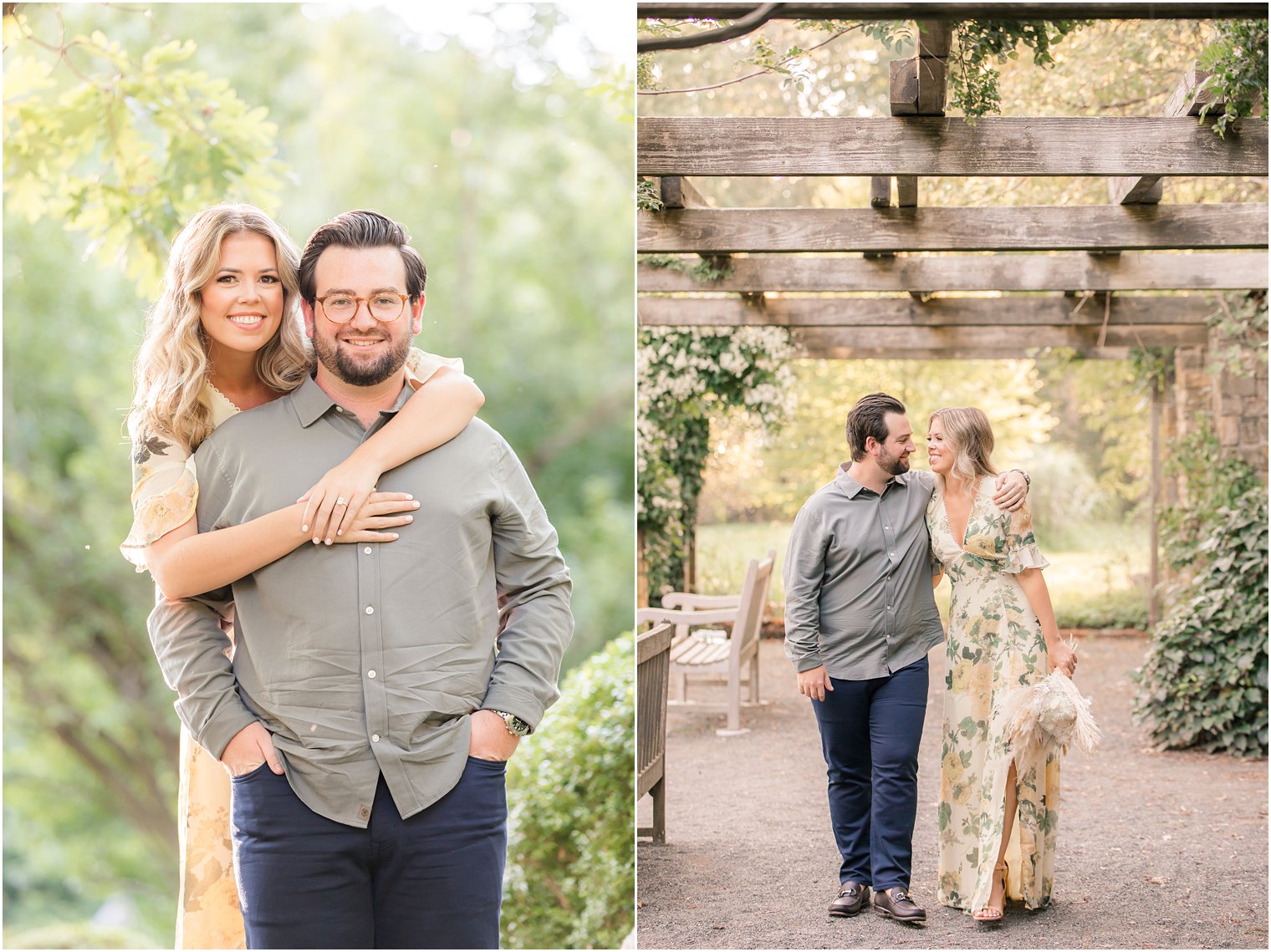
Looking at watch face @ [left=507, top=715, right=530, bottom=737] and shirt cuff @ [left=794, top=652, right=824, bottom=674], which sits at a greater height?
watch face @ [left=507, top=715, right=530, bottom=737]

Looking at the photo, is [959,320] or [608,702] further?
[959,320]

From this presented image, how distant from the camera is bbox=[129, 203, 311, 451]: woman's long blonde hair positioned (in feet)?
6.56

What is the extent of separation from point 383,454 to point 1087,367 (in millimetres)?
5118

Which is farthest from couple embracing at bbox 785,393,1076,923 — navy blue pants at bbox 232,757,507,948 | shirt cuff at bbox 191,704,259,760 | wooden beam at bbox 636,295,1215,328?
shirt cuff at bbox 191,704,259,760

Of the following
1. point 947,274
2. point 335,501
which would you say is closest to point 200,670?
point 335,501

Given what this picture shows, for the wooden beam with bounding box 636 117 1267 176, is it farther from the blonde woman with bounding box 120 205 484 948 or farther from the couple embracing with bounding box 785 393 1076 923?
the blonde woman with bounding box 120 205 484 948

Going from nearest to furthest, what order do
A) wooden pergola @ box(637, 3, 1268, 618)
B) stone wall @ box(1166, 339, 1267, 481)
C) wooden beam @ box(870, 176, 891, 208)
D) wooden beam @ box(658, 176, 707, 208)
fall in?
1. wooden pergola @ box(637, 3, 1268, 618)
2. wooden beam @ box(658, 176, 707, 208)
3. wooden beam @ box(870, 176, 891, 208)
4. stone wall @ box(1166, 339, 1267, 481)

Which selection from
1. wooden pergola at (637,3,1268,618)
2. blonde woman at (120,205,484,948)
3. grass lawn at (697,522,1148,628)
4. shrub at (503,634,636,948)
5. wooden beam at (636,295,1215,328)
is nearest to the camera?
blonde woman at (120,205,484,948)

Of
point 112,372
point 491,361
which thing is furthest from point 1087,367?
point 112,372

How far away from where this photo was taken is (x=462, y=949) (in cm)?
199

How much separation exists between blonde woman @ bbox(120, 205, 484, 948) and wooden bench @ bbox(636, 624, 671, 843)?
111 centimetres

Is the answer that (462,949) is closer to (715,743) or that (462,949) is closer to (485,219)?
(715,743)

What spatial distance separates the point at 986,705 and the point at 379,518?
5.49ft

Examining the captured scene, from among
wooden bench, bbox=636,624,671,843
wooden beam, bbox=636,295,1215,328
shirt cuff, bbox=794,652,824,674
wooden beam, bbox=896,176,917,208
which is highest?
wooden beam, bbox=896,176,917,208
